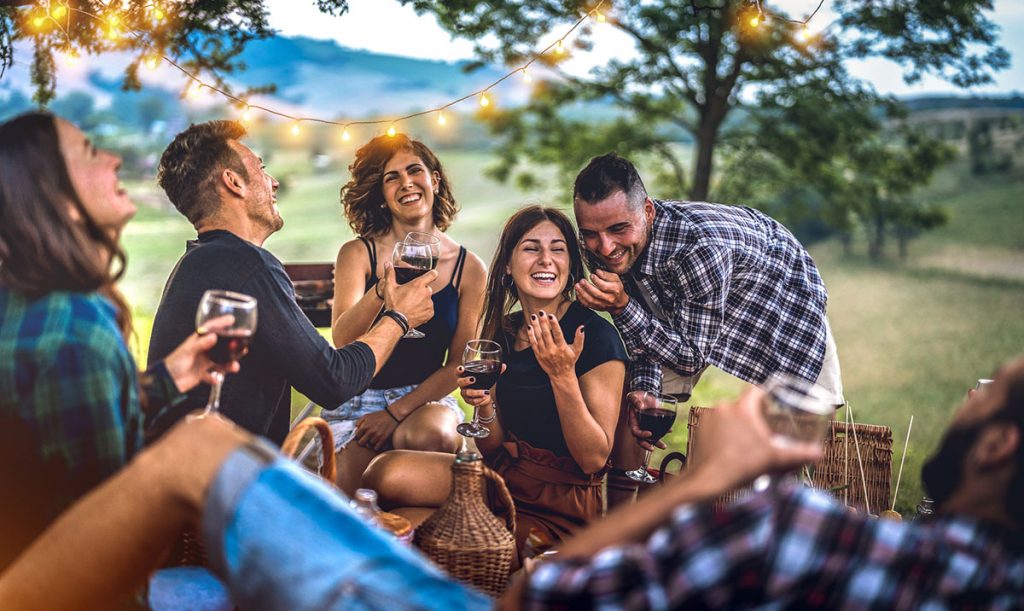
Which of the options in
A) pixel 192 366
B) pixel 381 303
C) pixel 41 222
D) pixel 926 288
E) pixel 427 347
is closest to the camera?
pixel 41 222

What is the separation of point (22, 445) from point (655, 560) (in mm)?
1463

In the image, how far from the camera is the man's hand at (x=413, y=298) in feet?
11.3

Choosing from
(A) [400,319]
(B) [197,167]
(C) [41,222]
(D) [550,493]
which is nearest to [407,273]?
(A) [400,319]

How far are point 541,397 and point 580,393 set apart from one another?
0.24 meters

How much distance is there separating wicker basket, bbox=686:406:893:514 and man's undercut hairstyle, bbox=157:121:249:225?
6.93 feet

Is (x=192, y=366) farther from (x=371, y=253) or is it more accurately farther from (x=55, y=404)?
(x=371, y=253)

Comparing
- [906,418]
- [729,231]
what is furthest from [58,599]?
[906,418]

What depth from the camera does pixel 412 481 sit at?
3502 millimetres

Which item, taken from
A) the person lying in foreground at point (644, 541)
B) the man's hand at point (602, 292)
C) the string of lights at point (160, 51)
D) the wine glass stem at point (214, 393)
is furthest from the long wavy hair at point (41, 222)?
the man's hand at point (602, 292)

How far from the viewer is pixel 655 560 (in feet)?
5.07

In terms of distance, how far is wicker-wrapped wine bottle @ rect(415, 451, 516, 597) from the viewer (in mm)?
2789

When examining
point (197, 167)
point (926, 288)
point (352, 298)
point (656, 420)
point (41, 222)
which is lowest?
point (926, 288)

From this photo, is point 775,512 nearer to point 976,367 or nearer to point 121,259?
point 121,259

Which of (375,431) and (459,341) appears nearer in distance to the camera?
(375,431)
